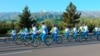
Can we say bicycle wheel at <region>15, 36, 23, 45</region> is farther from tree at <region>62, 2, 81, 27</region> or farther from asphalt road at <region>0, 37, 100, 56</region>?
tree at <region>62, 2, 81, 27</region>

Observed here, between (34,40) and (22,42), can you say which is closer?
(34,40)

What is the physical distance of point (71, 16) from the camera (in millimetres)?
92625

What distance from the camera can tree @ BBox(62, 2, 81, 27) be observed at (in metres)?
91.1

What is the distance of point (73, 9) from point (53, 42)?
215 feet

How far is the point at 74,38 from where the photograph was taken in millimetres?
31000

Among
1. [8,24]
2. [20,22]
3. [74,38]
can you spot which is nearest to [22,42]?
[74,38]

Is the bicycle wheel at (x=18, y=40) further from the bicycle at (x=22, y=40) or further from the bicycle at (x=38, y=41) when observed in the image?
the bicycle at (x=38, y=41)

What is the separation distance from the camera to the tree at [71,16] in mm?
91056

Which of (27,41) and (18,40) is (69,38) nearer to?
(18,40)

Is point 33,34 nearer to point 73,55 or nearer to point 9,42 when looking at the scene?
point 9,42

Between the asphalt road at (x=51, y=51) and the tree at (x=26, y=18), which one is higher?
the tree at (x=26, y=18)

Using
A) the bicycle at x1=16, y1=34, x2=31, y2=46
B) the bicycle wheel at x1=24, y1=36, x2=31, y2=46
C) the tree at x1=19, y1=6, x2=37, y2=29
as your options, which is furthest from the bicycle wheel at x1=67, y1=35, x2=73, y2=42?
the tree at x1=19, y1=6, x2=37, y2=29

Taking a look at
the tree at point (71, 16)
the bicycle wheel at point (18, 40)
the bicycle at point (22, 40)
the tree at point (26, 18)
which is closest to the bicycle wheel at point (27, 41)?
the bicycle at point (22, 40)

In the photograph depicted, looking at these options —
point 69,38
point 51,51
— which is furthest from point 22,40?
point 51,51
